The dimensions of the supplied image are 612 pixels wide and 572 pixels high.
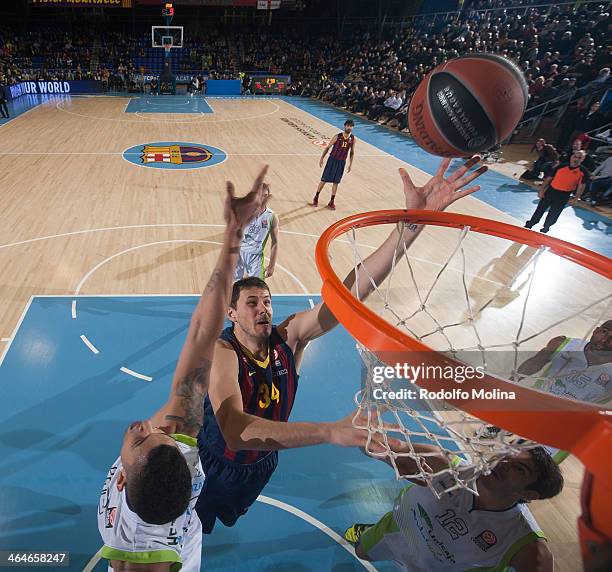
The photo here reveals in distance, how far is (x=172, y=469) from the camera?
1533 mm

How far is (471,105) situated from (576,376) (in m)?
1.81

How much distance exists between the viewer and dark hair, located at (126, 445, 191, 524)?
4.96 feet

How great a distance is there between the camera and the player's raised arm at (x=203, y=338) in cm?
190

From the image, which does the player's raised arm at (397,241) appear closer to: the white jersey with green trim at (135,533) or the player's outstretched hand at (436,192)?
the player's outstretched hand at (436,192)

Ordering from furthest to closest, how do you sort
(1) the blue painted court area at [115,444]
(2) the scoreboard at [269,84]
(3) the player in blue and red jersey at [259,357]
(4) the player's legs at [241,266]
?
(2) the scoreboard at [269,84] < (4) the player's legs at [241,266] < (1) the blue painted court area at [115,444] < (3) the player in blue and red jersey at [259,357]

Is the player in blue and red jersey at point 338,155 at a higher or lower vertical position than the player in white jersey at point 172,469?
lower

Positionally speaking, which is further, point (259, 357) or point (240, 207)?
point (259, 357)

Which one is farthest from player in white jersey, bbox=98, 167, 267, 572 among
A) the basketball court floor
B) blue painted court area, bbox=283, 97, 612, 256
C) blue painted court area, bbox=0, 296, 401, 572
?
blue painted court area, bbox=283, 97, 612, 256

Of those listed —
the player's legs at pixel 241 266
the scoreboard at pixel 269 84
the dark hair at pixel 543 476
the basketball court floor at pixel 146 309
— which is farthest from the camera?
the scoreboard at pixel 269 84

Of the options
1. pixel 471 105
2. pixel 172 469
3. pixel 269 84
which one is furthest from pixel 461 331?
pixel 269 84

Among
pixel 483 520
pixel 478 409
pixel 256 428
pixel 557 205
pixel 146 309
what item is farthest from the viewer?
pixel 557 205

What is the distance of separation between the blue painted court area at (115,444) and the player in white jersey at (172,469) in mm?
1139

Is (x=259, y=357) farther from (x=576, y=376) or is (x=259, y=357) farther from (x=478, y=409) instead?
(x=576, y=376)

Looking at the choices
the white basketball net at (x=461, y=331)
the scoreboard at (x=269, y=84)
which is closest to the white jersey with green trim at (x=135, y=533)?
the white basketball net at (x=461, y=331)
